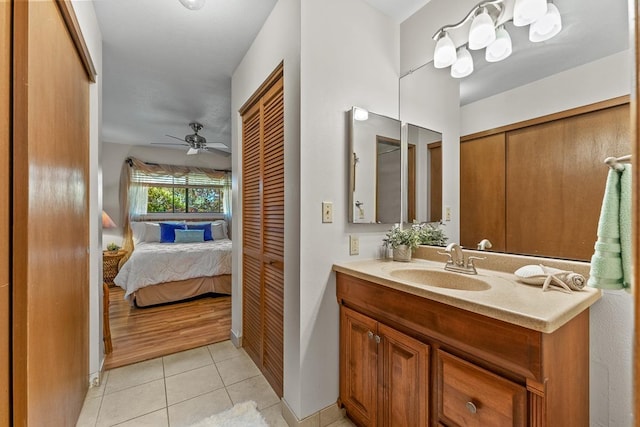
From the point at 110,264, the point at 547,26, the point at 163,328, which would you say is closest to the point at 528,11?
the point at 547,26

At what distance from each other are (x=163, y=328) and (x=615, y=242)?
11.3 feet

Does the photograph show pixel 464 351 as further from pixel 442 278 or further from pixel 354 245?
pixel 354 245

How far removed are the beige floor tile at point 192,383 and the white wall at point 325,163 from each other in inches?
32.1

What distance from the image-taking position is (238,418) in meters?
1.63

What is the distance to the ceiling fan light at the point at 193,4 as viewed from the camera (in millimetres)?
1649

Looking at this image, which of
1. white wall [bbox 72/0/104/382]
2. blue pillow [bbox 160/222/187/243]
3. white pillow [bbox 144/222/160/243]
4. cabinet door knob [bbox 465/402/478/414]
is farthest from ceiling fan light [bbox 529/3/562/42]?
white pillow [bbox 144/222/160/243]

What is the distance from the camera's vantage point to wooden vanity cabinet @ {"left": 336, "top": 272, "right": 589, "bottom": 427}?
2.80ft

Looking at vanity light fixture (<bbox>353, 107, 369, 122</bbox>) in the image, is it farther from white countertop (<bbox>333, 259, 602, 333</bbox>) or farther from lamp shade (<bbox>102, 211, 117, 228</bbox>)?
lamp shade (<bbox>102, 211, 117, 228</bbox>)

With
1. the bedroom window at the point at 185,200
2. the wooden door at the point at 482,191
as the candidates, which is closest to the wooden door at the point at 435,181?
the wooden door at the point at 482,191

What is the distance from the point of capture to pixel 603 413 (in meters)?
1.08

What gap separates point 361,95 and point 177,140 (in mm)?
4358

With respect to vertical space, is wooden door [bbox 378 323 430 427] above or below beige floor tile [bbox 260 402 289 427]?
above

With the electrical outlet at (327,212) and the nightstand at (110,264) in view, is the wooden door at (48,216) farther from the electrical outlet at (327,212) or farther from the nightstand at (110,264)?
the nightstand at (110,264)

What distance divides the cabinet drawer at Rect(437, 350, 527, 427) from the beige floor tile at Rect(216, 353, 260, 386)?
4.90 feet
